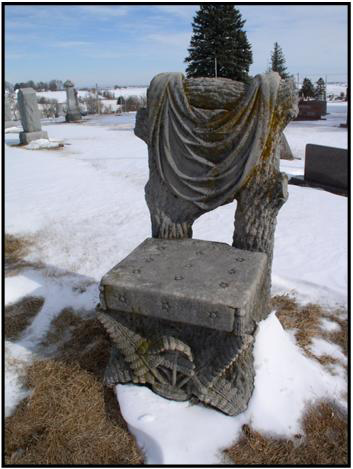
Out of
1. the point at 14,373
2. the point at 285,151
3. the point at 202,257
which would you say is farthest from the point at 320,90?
the point at 14,373

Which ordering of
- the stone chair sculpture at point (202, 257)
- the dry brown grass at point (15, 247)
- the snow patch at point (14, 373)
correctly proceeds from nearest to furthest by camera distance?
the stone chair sculpture at point (202, 257) < the snow patch at point (14, 373) < the dry brown grass at point (15, 247)

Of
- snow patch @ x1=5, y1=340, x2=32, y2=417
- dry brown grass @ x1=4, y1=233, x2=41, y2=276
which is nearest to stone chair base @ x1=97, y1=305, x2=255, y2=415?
snow patch @ x1=5, y1=340, x2=32, y2=417

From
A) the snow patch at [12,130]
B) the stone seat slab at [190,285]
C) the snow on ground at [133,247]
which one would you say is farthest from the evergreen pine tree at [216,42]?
the stone seat slab at [190,285]

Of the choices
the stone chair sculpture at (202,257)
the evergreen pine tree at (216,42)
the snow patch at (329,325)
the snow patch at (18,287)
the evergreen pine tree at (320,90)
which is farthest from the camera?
the evergreen pine tree at (320,90)

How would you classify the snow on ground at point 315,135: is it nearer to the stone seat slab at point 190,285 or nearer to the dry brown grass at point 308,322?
the dry brown grass at point 308,322

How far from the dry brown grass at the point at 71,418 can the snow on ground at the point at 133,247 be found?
114 millimetres

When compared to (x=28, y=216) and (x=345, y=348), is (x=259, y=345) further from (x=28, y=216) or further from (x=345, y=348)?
(x=28, y=216)

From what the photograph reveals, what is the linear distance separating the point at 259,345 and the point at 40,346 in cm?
169

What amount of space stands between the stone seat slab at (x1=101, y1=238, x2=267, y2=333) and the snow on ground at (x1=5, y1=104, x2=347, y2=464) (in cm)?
56

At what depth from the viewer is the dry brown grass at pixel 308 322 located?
2.93 m

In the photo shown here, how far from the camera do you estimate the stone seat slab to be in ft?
6.75

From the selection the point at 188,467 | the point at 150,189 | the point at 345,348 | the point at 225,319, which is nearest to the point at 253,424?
the point at 188,467

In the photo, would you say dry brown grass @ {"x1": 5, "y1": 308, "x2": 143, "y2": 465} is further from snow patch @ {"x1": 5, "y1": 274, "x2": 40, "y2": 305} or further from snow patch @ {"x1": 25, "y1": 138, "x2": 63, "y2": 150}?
snow patch @ {"x1": 25, "y1": 138, "x2": 63, "y2": 150}

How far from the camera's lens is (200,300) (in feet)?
6.78
